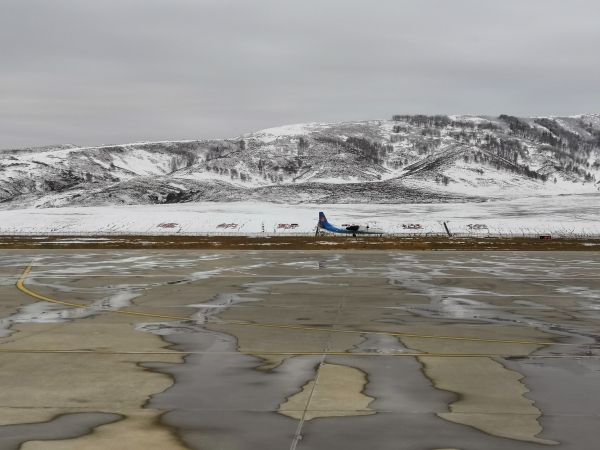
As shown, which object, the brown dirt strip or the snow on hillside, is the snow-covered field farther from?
the brown dirt strip

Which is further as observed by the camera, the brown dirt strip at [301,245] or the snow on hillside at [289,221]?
the snow on hillside at [289,221]

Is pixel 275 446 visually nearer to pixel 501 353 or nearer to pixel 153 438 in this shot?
pixel 153 438

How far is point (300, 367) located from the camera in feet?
40.3

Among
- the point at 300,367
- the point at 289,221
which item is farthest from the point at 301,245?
the point at 289,221

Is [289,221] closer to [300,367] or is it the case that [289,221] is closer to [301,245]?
[301,245]

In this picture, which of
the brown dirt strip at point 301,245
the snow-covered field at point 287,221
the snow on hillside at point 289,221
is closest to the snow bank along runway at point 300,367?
the brown dirt strip at point 301,245

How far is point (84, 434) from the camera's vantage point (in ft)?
28.1

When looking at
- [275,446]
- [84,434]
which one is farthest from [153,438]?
[275,446]

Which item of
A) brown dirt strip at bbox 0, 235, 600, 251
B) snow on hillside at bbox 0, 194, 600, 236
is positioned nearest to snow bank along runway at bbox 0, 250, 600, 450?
brown dirt strip at bbox 0, 235, 600, 251

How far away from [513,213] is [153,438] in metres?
151

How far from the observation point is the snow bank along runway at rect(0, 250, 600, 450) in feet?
28.4

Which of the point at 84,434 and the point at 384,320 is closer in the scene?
the point at 84,434

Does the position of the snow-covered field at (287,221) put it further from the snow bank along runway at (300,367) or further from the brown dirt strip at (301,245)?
the snow bank along runway at (300,367)

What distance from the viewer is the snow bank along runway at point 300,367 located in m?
8.65
